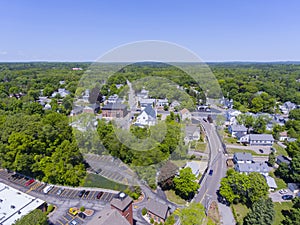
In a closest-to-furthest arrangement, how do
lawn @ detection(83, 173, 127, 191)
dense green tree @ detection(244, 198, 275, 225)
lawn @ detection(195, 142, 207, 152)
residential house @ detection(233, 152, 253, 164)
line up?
dense green tree @ detection(244, 198, 275, 225) < lawn @ detection(83, 173, 127, 191) < residential house @ detection(233, 152, 253, 164) < lawn @ detection(195, 142, 207, 152)

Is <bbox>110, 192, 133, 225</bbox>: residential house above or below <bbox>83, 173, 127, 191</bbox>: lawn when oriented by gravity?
above

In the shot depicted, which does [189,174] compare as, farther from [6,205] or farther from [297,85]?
[297,85]

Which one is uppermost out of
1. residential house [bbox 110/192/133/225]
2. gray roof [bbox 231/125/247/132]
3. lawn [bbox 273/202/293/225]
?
residential house [bbox 110/192/133/225]

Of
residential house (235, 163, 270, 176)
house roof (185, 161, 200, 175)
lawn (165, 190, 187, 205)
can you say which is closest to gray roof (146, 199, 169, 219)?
lawn (165, 190, 187, 205)

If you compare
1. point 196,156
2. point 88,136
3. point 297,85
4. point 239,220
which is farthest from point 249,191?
point 297,85

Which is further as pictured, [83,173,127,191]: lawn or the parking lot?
[83,173,127,191]: lawn

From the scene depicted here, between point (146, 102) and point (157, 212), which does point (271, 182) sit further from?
point (146, 102)

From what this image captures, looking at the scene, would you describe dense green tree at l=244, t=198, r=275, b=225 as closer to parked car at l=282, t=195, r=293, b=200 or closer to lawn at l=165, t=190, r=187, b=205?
lawn at l=165, t=190, r=187, b=205

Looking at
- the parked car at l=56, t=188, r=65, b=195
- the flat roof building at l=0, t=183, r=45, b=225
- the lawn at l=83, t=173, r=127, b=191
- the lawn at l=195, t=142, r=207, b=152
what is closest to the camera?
the flat roof building at l=0, t=183, r=45, b=225

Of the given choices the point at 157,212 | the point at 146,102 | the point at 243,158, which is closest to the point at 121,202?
the point at 157,212
